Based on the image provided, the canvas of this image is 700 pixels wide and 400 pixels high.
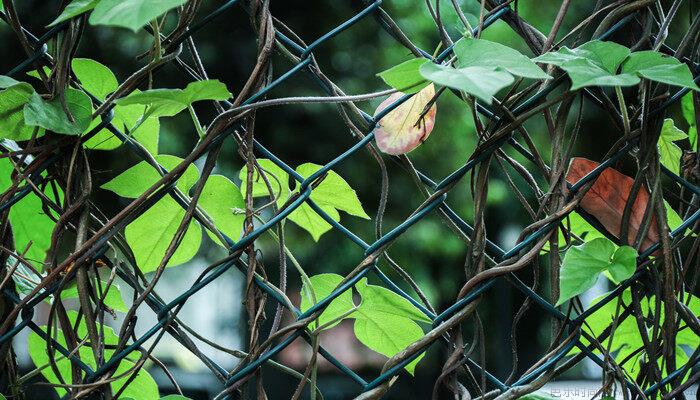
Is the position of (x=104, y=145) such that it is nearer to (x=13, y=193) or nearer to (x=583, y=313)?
(x=13, y=193)

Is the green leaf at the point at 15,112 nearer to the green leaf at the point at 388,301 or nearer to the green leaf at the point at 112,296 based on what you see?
the green leaf at the point at 112,296

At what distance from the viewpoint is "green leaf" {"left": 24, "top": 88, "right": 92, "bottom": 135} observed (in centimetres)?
50

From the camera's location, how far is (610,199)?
1.77 ft

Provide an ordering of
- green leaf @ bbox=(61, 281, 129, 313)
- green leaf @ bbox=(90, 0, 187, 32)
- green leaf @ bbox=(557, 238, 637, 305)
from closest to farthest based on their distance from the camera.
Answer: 1. green leaf @ bbox=(90, 0, 187, 32)
2. green leaf @ bbox=(557, 238, 637, 305)
3. green leaf @ bbox=(61, 281, 129, 313)

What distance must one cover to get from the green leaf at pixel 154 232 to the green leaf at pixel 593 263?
27cm

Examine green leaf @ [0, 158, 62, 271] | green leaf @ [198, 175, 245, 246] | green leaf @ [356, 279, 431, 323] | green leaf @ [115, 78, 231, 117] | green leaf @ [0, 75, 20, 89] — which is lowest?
green leaf @ [356, 279, 431, 323]

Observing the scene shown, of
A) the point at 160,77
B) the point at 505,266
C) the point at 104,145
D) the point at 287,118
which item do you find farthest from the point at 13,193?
the point at 287,118

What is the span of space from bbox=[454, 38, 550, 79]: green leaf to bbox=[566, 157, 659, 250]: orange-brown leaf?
13 cm

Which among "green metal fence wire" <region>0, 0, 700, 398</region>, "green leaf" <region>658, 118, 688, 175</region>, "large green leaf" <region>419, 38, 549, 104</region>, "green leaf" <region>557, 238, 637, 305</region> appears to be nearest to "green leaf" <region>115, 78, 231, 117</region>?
"green metal fence wire" <region>0, 0, 700, 398</region>

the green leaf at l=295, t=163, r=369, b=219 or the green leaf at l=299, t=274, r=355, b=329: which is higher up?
the green leaf at l=295, t=163, r=369, b=219

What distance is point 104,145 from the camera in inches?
22.7

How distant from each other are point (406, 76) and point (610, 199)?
0.19 metres

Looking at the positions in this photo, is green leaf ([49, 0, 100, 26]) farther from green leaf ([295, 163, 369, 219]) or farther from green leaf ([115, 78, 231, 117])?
green leaf ([295, 163, 369, 219])

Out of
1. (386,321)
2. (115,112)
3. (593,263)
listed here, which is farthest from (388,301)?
(115,112)
